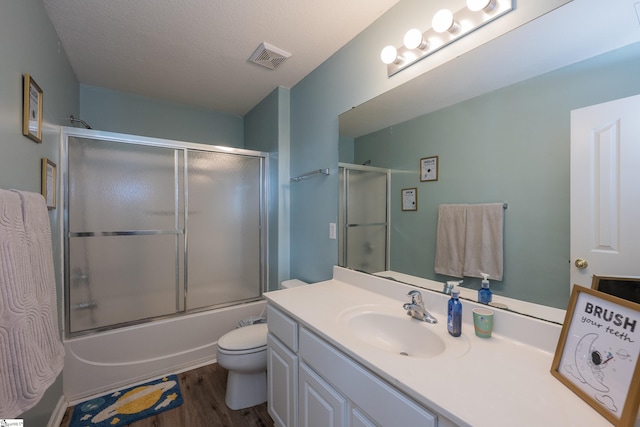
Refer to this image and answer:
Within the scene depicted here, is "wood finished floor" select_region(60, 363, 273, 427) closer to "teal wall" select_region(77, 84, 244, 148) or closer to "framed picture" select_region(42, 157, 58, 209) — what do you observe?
"framed picture" select_region(42, 157, 58, 209)

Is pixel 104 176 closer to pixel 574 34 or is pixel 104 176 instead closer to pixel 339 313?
pixel 339 313

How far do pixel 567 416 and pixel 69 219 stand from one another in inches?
105

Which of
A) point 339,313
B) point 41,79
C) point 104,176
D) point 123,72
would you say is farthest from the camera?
point 123,72

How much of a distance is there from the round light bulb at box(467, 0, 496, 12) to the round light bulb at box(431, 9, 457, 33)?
0.08 metres

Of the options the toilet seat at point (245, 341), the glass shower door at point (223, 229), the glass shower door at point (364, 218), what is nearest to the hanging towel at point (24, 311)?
the toilet seat at point (245, 341)

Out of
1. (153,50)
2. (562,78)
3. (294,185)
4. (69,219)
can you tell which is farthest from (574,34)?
(69,219)

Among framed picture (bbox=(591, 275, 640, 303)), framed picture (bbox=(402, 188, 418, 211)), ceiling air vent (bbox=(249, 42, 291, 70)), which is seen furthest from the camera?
ceiling air vent (bbox=(249, 42, 291, 70))

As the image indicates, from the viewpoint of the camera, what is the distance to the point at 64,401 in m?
1.72

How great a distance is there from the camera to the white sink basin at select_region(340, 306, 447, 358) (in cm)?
107

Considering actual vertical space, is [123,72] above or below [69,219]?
above

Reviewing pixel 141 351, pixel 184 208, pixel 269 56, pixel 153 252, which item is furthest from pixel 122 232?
pixel 269 56

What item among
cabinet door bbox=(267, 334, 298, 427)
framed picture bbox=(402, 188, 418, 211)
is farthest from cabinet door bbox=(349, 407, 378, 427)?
framed picture bbox=(402, 188, 418, 211)

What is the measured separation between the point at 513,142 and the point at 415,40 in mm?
689

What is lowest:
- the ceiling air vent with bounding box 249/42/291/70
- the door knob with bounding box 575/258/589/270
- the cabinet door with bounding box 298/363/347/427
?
the cabinet door with bounding box 298/363/347/427
